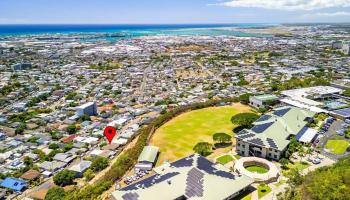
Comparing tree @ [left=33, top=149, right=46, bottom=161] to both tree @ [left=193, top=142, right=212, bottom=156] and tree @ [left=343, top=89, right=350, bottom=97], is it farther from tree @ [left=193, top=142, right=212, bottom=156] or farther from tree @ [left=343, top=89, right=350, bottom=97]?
tree @ [left=343, top=89, right=350, bottom=97]

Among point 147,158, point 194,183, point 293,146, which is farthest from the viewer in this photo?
point 293,146

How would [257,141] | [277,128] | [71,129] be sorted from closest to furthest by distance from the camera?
[257,141] < [277,128] < [71,129]

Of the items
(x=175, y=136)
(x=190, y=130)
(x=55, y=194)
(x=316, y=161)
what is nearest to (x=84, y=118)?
A: (x=175, y=136)

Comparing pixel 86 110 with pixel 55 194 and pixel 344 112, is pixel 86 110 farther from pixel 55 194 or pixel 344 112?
pixel 344 112

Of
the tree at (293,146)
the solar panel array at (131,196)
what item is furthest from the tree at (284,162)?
the solar panel array at (131,196)

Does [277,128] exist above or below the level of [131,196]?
above

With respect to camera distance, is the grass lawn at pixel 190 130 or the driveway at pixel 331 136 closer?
the driveway at pixel 331 136

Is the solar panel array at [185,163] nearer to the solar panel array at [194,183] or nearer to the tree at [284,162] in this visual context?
the solar panel array at [194,183]
